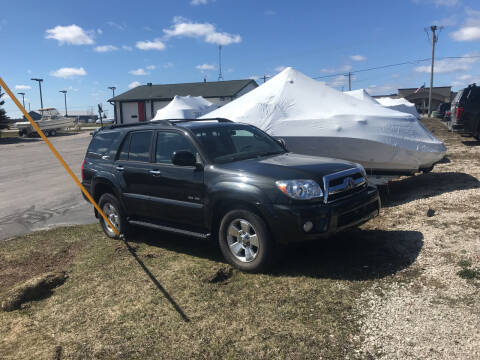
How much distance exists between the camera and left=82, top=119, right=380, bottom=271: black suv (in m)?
4.14

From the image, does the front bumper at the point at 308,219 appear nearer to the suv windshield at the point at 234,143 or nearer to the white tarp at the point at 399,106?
the suv windshield at the point at 234,143

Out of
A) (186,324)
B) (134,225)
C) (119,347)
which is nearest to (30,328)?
(119,347)

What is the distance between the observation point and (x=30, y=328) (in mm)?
3656

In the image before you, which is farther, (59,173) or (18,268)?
(59,173)

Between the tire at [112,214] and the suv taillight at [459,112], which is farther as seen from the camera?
the suv taillight at [459,112]

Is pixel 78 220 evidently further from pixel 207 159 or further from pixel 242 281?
pixel 242 281

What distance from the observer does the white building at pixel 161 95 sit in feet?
154

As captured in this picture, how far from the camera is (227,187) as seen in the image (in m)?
4.45

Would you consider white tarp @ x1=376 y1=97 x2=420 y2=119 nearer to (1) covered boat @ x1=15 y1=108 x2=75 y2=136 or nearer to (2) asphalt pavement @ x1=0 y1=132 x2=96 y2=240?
(2) asphalt pavement @ x1=0 y1=132 x2=96 y2=240

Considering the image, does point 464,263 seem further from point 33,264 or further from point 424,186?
point 33,264

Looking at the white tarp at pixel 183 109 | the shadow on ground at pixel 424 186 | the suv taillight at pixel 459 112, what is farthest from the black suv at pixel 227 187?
the white tarp at pixel 183 109

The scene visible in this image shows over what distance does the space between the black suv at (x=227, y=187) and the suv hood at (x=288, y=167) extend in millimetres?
11

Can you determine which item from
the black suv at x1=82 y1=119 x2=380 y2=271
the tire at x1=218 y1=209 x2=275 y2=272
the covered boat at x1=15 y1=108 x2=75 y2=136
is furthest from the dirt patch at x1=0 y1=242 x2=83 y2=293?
the covered boat at x1=15 y1=108 x2=75 y2=136

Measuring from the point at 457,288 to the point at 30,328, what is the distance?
393 cm
